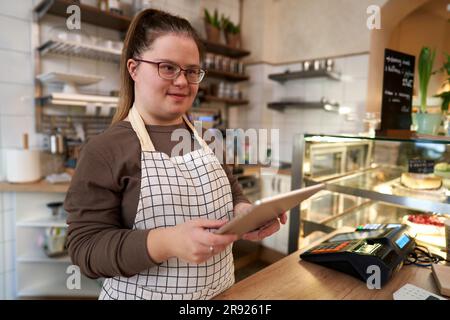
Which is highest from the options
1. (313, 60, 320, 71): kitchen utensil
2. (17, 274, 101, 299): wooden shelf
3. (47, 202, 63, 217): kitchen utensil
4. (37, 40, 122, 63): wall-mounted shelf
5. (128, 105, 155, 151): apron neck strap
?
(313, 60, 320, 71): kitchen utensil

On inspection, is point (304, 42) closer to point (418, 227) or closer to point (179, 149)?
point (418, 227)

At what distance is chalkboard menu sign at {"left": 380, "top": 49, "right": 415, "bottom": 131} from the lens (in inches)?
51.6

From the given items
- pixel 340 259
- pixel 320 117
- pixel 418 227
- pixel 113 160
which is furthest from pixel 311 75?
pixel 113 160

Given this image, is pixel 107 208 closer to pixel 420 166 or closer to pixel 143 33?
pixel 143 33

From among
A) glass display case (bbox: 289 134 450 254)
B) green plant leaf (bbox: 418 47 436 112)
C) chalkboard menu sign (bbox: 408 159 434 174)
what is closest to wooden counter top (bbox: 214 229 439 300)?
glass display case (bbox: 289 134 450 254)

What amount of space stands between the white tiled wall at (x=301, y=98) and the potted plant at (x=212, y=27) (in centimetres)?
64

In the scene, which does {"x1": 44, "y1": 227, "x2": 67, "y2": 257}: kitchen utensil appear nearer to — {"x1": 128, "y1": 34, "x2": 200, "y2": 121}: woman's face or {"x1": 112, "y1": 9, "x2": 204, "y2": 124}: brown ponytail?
{"x1": 112, "y1": 9, "x2": 204, "y2": 124}: brown ponytail

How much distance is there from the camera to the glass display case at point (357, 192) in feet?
3.70

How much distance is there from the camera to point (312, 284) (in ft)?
2.93

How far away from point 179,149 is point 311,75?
8.51 feet

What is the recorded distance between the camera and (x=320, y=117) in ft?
11.1

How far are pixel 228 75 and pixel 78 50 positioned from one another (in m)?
1.61

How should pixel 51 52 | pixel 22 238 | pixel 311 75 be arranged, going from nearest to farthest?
1. pixel 22 238
2. pixel 51 52
3. pixel 311 75

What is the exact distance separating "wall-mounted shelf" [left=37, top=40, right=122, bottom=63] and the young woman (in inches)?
58.9
